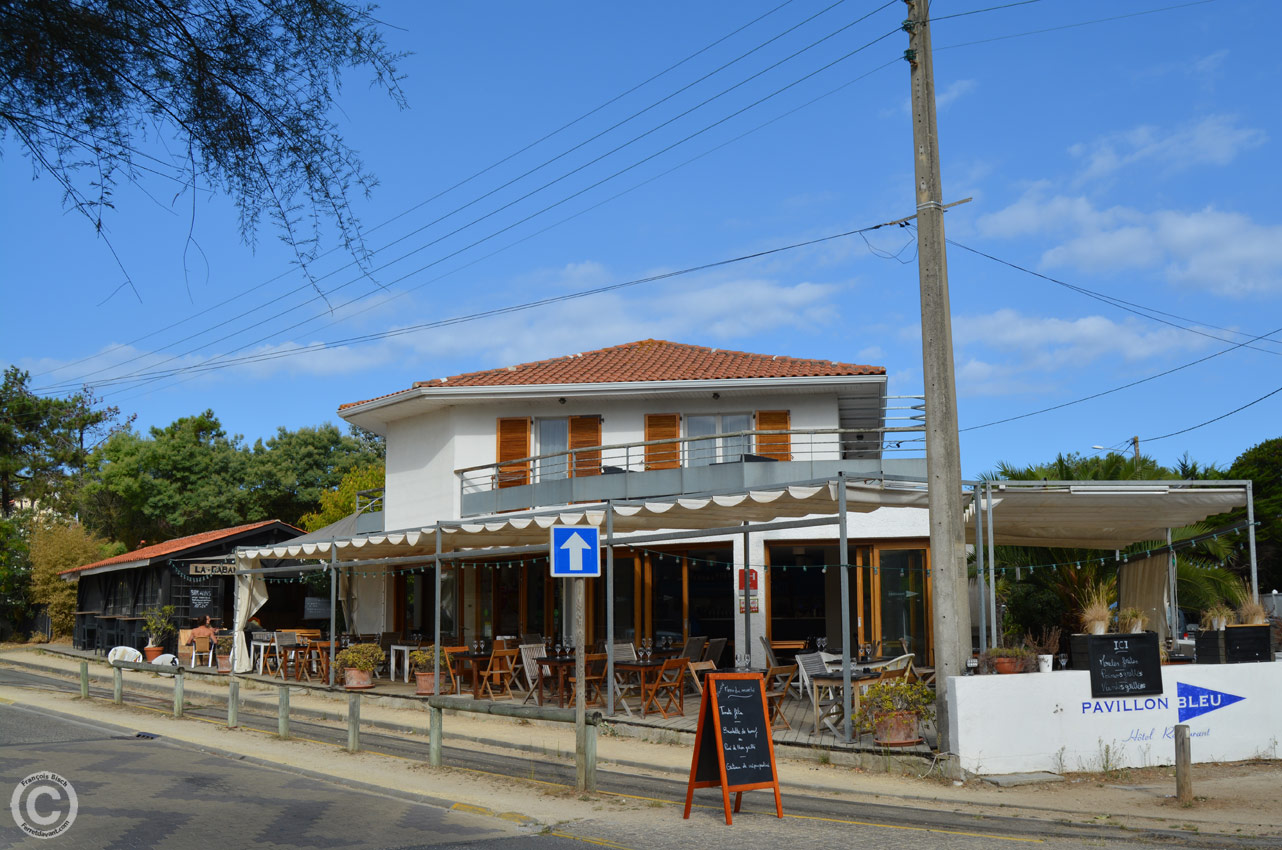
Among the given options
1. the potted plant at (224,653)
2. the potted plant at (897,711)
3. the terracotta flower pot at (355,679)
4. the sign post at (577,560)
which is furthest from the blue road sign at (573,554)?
the potted plant at (224,653)

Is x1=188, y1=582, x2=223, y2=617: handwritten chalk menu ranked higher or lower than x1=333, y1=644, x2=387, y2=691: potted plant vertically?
higher

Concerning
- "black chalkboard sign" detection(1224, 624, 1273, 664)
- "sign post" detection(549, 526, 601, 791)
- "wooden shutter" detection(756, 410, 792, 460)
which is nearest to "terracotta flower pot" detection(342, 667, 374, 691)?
"wooden shutter" detection(756, 410, 792, 460)

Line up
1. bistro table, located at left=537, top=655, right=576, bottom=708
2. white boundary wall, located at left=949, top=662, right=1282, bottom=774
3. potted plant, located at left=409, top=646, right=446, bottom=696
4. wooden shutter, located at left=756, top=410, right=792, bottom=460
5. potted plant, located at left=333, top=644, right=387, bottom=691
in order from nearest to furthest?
white boundary wall, located at left=949, top=662, right=1282, bottom=774 < bistro table, located at left=537, top=655, right=576, bottom=708 < potted plant, located at left=409, top=646, right=446, bottom=696 < potted plant, located at left=333, top=644, right=387, bottom=691 < wooden shutter, located at left=756, top=410, right=792, bottom=460

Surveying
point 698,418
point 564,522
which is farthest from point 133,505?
point 564,522

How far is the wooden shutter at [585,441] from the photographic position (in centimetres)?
2094


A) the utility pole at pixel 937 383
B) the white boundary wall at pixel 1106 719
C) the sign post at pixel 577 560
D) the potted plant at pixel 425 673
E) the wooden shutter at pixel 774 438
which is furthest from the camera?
the wooden shutter at pixel 774 438

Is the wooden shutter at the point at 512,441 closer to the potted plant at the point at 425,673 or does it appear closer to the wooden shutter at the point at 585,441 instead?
the wooden shutter at the point at 585,441

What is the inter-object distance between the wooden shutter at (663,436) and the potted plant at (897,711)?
34.2 feet

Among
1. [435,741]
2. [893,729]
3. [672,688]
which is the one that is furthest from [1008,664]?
[435,741]

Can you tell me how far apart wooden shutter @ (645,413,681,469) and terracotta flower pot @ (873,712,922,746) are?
10565 mm

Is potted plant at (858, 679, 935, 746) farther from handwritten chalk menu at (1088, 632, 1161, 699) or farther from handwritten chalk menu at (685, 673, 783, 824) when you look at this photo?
handwritten chalk menu at (685, 673, 783, 824)

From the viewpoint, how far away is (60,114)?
3.99 meters

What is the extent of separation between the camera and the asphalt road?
7297mm

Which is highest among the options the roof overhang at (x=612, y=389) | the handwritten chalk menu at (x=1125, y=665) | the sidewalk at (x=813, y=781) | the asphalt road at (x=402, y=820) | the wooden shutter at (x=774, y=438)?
the roof overhang at (x=612, y=389)
